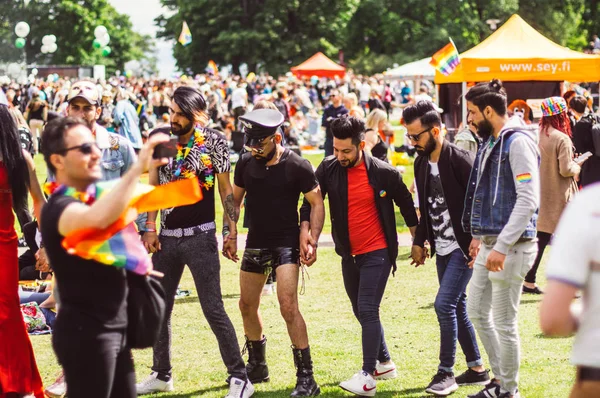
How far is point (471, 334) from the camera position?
21.2 feet

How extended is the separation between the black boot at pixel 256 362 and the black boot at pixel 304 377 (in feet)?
1.35

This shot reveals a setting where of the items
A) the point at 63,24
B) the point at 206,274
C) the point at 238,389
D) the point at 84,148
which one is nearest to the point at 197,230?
the point at 206,274

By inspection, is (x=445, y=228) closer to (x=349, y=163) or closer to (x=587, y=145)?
(x=349, y=163)

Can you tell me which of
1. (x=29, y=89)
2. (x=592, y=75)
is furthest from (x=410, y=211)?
(x=29, y=89)

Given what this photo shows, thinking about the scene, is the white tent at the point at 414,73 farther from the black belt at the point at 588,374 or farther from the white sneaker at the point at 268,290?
the black belt at the point at 588,374

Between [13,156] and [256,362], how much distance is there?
2284 mm

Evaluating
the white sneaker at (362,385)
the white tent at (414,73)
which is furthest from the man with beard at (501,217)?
the white tent at (414,73)

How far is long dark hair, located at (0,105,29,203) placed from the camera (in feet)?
18.5

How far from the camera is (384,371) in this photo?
266 inches

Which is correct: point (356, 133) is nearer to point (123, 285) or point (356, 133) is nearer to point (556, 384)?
point (556, 384)

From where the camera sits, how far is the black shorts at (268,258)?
6375mm

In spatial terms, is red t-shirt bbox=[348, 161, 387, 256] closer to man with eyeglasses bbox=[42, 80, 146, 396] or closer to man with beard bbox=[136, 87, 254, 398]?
man with beard bbox=[136, 87, 254, 398]

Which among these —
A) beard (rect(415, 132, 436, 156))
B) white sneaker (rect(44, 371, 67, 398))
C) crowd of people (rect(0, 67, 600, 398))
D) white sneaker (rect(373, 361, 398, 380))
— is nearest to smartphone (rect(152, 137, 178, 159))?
crowd of people (rect(0, 67, 600, 398))

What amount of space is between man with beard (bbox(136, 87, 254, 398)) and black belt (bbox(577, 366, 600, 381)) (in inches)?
136
